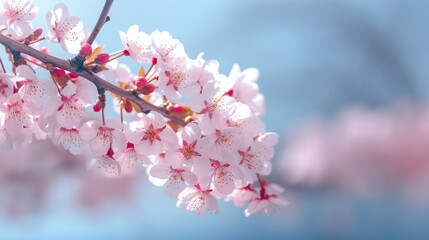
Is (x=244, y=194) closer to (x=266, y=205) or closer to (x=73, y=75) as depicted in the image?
(x=266, y=205)

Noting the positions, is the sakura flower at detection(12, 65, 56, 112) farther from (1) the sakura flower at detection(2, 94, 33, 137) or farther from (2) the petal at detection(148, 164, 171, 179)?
(2) the petal at detection(148, 164, 171, 179)

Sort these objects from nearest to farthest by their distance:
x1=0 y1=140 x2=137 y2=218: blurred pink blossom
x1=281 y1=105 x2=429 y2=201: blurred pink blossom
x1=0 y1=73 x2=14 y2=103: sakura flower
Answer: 1. x1=0 y1=73 x2=14 y2=103: sakura flower
2. x1=0 y1=140 x2=137 y2=218: blurred pink blossom
3. x1=281 y1=105 x2=429 y2=201: blurred pink blossom

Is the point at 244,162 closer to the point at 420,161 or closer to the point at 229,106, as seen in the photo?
the point at 229,106

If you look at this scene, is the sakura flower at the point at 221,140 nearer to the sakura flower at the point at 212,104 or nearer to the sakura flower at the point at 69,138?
the sakura flower at the point at 212,104

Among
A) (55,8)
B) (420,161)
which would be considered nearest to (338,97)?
(420,161)

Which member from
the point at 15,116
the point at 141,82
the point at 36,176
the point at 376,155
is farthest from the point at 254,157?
the point at 376,155

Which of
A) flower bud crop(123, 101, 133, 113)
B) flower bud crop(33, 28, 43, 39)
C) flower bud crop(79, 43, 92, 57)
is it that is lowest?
flower bud crop(79, 43, 92, 57)

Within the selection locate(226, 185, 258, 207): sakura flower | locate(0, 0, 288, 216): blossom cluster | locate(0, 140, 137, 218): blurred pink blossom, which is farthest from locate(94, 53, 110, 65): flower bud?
locate(0, 140, 137, 218): blurred pink blossom
